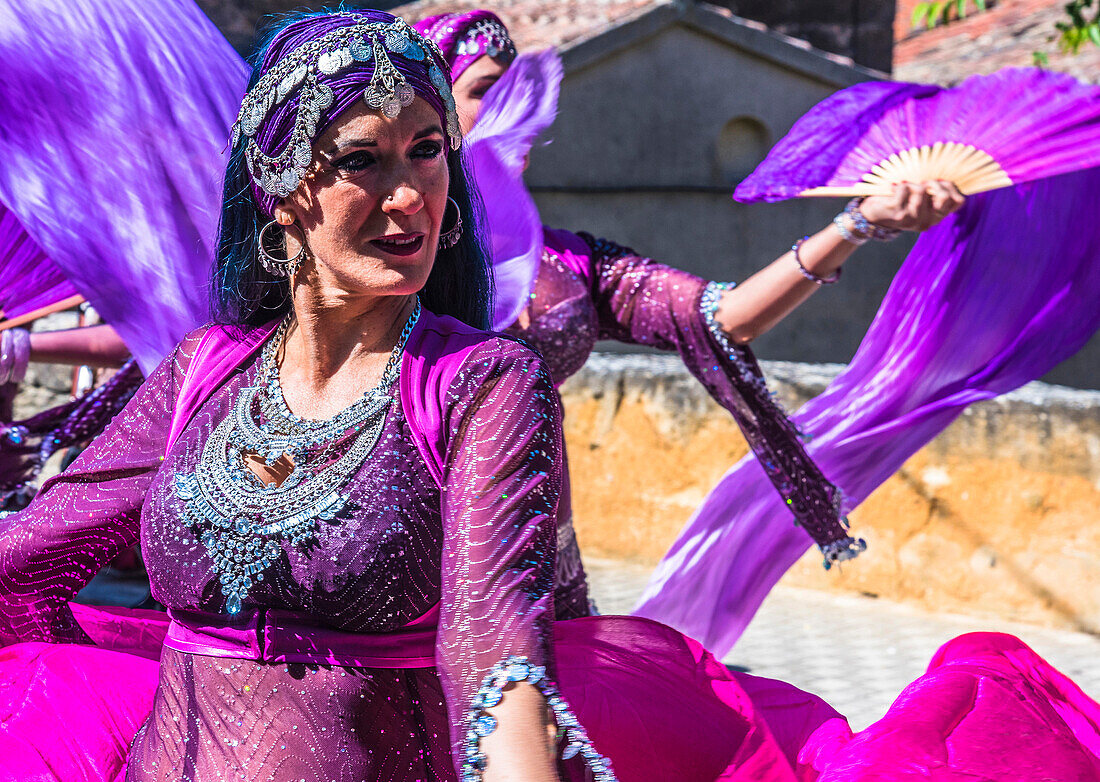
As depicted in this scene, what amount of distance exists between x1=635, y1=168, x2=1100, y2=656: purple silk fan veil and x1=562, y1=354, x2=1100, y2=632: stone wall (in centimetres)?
216

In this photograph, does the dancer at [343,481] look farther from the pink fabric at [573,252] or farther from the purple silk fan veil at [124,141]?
the pink fabric at [573,252]

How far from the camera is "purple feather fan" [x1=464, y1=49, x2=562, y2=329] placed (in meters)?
2.68

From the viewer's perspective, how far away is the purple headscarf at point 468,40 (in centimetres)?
283

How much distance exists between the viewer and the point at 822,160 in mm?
2924

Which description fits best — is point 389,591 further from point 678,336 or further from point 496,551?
point 678,336

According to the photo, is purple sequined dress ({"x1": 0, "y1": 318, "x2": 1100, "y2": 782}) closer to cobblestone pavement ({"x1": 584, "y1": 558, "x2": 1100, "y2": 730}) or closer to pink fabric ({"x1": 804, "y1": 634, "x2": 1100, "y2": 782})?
pink fabric ({"x1": 804, "y1": 634, "x2": 1100, "y2": 782})

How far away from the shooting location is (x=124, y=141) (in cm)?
251

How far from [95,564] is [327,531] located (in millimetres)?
529

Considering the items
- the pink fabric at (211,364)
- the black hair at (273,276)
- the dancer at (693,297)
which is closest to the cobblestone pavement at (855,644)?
the dancer at (693,297)

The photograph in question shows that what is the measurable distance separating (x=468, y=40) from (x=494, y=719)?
6.20ft

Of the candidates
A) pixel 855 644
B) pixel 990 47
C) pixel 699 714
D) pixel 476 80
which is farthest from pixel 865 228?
pixel 990 47

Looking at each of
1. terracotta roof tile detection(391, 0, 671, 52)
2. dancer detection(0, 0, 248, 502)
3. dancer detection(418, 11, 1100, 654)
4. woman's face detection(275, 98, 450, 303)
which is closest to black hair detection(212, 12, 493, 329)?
woman's face detection(275, 98, 450, 303)

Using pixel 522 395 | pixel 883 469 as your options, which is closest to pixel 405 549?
pixel 522 395

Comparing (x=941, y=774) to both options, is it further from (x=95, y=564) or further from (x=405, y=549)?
(x=95, y=564)
